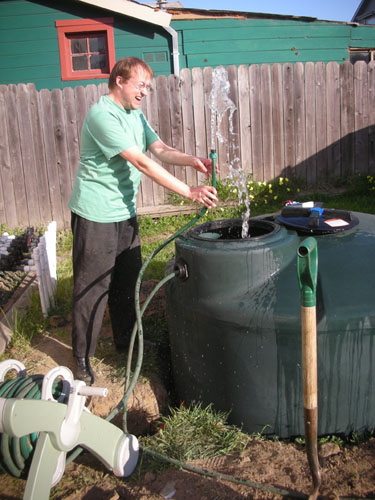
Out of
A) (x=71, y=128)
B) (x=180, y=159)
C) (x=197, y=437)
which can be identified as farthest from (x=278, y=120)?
(x=197, y=437)

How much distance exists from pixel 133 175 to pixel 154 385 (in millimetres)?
1185

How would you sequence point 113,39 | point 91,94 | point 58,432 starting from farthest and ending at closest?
1. point 113,39
2. point 91,94
3. point 58,432

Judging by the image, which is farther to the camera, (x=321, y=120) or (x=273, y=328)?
(x=321, y=120)

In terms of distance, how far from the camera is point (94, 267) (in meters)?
2.48

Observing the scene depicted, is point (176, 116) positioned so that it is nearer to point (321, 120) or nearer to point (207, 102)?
point (207, 102)

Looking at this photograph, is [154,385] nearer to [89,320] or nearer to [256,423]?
[89,320]

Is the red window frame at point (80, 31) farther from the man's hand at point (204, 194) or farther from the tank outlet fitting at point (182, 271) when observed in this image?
the tank outlet fitting at point (182, 271)

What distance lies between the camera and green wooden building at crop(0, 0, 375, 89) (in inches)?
384

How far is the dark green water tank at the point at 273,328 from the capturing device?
1.84m

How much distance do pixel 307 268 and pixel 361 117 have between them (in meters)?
5.93

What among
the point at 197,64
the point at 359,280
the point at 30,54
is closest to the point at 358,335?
the point at 359,280

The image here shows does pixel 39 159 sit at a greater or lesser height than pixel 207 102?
lesser

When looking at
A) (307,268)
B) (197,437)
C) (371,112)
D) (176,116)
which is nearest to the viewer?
(307,268)

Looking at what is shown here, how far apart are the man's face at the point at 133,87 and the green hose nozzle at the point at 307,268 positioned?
55.5 inches
